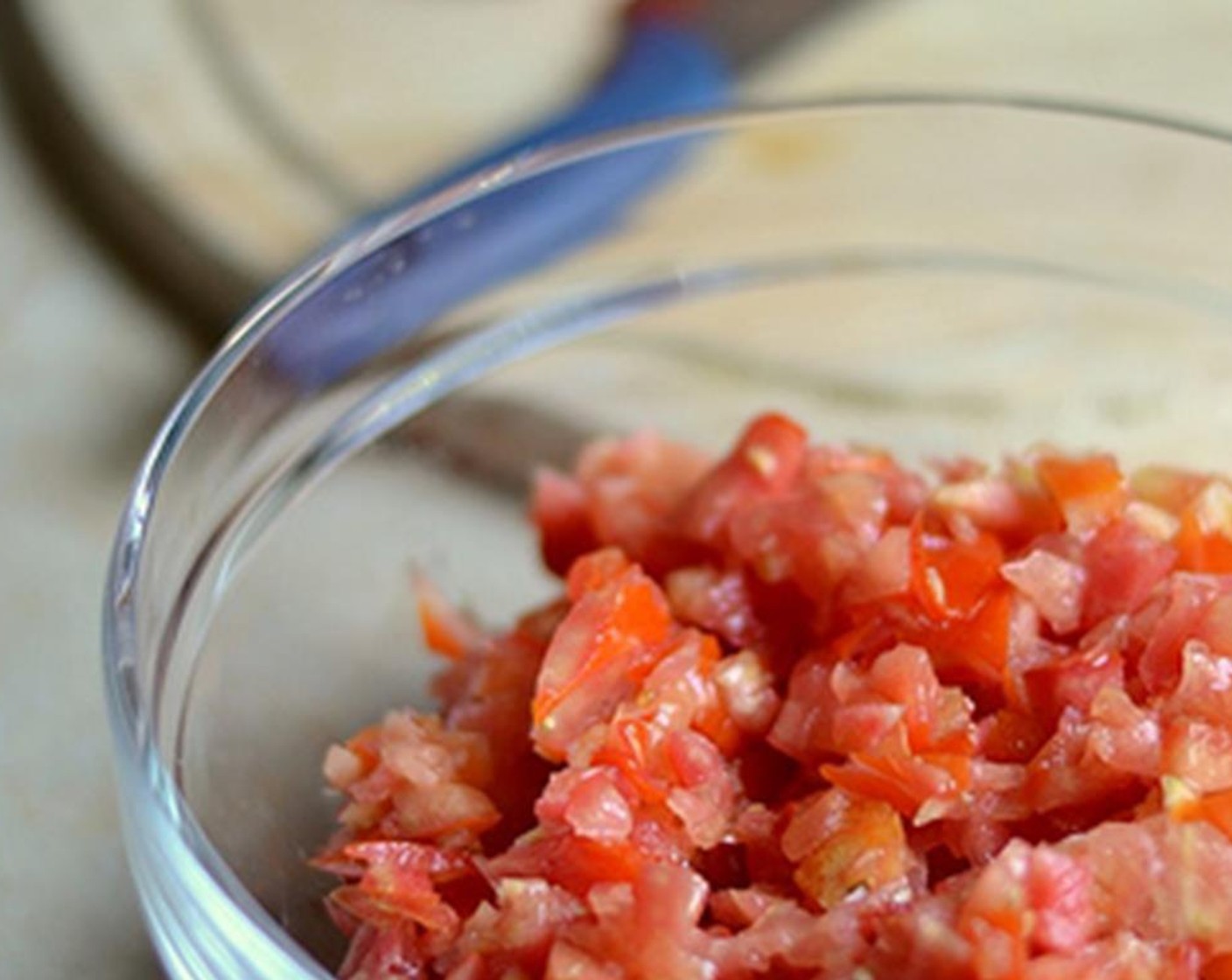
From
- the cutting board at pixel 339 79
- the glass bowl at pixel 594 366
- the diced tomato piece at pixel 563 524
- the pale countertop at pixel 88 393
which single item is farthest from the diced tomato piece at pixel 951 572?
the cutting board at pixel 339 79

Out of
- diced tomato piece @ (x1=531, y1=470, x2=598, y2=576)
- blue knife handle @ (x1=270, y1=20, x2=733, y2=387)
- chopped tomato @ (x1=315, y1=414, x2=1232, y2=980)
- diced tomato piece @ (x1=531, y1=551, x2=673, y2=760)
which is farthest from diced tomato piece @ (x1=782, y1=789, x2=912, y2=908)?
blue knife handle @ (x1=270, y1=20, x2=733, y2=387)

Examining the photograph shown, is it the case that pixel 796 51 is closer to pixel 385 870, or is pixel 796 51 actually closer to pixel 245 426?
pixel 245 426

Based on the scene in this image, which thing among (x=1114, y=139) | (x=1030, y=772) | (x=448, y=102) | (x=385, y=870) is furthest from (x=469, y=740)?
(x=448, y=102)

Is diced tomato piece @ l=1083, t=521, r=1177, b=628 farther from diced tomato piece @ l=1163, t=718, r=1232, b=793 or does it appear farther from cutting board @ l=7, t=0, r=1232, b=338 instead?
cutting board @ l=7, t=0, r=1232, b=338

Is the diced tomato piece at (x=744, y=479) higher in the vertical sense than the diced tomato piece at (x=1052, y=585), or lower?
higher

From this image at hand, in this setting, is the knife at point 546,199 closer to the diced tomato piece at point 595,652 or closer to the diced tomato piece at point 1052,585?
the diced tomato piece at point 595,652

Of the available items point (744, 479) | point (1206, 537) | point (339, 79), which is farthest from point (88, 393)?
point (1206, 537)

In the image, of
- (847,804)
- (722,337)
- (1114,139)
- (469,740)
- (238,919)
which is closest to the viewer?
(238,919)
